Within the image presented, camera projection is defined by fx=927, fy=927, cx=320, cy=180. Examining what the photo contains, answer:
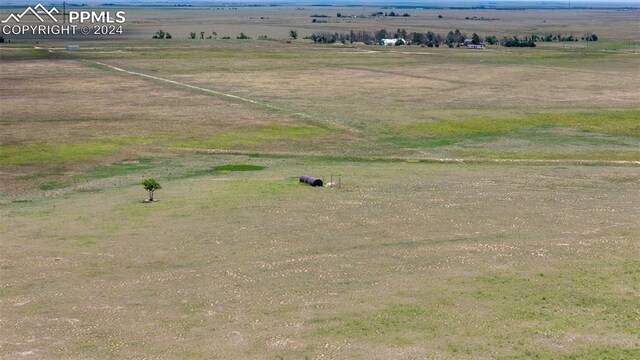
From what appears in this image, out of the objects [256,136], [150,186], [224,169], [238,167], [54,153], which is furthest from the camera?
[256,136]

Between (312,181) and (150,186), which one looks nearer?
(150,186)

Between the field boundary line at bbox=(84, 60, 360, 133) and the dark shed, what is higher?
the field boundary line at bbox=(84, 60, 360, 133)

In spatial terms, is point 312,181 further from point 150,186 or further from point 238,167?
point 150,186

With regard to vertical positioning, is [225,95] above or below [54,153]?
above

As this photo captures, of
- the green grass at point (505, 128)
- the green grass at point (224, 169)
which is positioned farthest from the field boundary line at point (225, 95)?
the green grass at point (224, 169)

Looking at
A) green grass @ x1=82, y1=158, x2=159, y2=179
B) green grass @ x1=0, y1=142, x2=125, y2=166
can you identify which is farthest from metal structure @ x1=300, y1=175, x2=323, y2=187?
green grass @ x1=0, y1=142, x2=125, y2=166

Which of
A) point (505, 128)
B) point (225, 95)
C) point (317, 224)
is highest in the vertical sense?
point (225, 95)

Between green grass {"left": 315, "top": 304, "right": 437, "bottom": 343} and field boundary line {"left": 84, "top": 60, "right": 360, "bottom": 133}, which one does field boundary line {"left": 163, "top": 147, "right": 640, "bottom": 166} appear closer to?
field boundary line {"left": 84, "top": 60, "right": 360, "bottom": 133}

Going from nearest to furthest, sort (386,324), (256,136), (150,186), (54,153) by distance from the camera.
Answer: (386,324), (150,186), (54,153), (256,136)

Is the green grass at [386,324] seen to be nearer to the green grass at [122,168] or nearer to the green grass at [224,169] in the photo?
the green grass at [224,169]

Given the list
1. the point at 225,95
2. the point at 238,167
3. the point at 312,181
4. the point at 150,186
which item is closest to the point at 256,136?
the point at 238,167

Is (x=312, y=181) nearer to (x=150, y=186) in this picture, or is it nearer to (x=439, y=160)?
(x=150, y=186)
